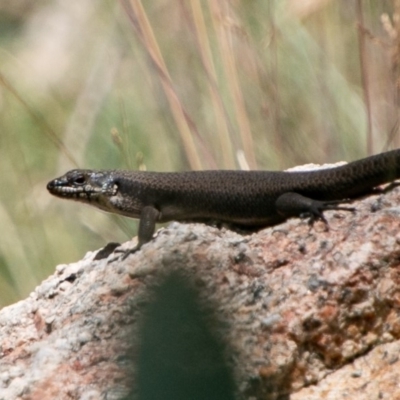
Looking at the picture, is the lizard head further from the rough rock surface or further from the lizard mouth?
the rough rock surface

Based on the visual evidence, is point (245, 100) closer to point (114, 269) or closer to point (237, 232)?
point (237, 232)

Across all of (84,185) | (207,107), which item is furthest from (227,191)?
(207,107)

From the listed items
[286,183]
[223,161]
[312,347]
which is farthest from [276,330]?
[223,161]

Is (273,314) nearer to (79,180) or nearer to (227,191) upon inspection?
(227,191)

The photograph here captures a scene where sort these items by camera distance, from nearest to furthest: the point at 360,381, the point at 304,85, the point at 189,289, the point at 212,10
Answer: the point at 189,289 < the point at 360,381 < the point at 212,10 < the point at 304,85

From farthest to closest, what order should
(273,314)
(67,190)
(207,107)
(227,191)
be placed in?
(207,107), (67,190), (227,191), (273,314)

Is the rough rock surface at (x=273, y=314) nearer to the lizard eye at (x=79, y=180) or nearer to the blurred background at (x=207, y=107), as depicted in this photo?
the blurred background at (x=207, y=107)

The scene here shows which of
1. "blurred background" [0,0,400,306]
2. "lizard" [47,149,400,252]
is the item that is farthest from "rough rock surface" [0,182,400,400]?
"blurred background" [0,0,400,306]
